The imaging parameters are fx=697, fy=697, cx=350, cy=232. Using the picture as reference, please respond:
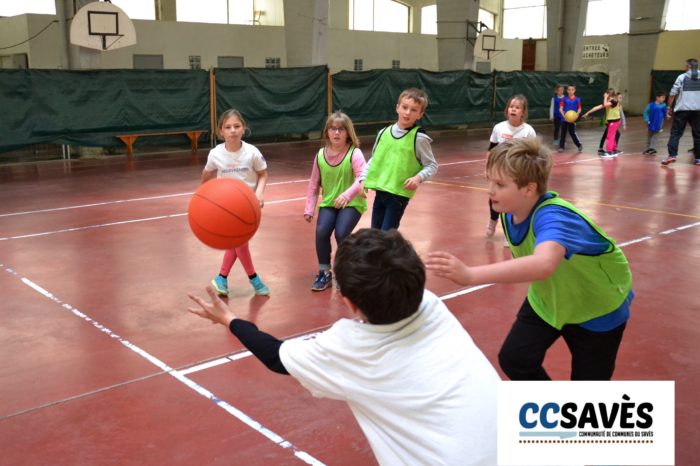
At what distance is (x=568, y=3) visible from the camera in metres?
28.4

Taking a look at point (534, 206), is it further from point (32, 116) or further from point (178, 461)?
point (32, 116)

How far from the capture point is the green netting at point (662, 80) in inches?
1191

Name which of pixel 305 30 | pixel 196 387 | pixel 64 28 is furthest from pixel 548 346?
pixel 305 30

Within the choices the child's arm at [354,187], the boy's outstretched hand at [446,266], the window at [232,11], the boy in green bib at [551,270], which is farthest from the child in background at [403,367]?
the window at [232,11]

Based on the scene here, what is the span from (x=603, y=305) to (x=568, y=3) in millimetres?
28257

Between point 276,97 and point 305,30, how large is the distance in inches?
114

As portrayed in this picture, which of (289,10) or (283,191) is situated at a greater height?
(289,10)

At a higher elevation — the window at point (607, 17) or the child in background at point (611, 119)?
the window at point (607, 17)

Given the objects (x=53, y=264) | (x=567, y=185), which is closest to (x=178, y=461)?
(x=53, y=264)

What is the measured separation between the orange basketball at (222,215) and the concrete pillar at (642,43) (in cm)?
2943

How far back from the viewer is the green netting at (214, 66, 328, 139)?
17938mm

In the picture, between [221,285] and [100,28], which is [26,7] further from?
[221,285]

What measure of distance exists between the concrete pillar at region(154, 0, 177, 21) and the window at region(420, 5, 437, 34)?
12.3m

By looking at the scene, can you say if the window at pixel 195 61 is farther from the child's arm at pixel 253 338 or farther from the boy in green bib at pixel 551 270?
the child's arm at pixel 253 338
